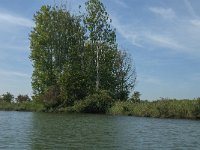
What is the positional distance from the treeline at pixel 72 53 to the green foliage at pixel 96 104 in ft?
8.85

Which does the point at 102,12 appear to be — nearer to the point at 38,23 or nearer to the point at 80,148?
the point at 38,23

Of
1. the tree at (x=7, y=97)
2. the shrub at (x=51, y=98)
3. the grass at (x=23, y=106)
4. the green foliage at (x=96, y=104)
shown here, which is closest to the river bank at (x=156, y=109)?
the green foliage at (x=96, y=104)

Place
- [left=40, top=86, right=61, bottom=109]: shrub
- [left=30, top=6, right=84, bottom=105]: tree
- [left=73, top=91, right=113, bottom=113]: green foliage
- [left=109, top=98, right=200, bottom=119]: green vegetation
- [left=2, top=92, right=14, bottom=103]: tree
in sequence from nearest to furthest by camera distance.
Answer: [left=109, top=98, right=200, bottom=119]: green vegetation → [left=73, top=91, right=113, bottom=113]: green foliage → [left=40, top=86, right=61, bottom=109]: shrub → [left=30, top=6, right=84, bottom=105]: tree → [left=2, top=92, right=14, bottom=103]: tree

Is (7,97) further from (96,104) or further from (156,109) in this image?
(156,109)

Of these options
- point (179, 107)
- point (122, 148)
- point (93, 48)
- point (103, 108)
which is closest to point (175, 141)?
point (122, 148)

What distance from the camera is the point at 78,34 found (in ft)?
210

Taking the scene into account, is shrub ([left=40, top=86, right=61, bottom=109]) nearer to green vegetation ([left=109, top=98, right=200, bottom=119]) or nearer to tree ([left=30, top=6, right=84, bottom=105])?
tree ([left=30, top=6, right=84, bottom=105])

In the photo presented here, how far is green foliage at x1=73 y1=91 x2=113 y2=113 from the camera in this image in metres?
56.9

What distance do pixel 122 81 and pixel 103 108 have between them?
12916 mm

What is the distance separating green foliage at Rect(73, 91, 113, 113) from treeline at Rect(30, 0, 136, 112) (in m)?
2.70

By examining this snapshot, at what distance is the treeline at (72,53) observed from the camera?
61.1 meters

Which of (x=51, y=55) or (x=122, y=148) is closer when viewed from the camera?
(x=122, y=148)

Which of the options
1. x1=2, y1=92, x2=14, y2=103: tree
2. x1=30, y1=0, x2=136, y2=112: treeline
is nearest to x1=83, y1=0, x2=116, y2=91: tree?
x1=30, y1=0, x2=136, y2=112: treeline

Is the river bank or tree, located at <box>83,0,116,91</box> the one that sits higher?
tree, located at <box>83,0,116,91</box>
